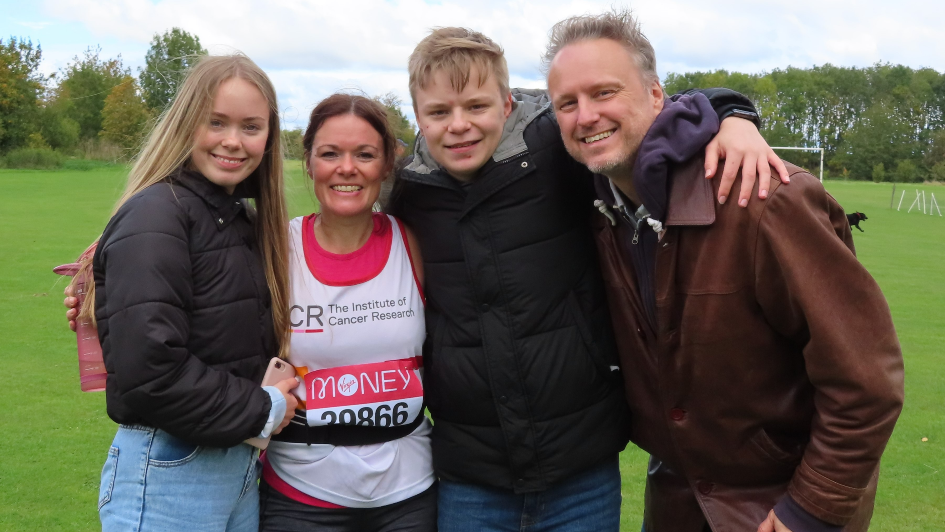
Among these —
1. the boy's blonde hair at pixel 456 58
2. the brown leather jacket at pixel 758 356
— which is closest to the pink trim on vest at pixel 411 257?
the boy's blonde hair at pixel 456 58

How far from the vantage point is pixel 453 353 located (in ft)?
9.03

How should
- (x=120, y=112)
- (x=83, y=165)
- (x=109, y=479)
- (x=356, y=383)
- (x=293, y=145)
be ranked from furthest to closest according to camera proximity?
(x=120, y=112)
(x=83, y=165)
(x=293, y=145)
(x=356, y=383)
(x=109, y=479)

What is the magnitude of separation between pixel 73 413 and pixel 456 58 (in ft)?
16.7

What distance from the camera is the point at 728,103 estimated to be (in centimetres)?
272

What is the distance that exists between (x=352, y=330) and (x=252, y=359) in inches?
13.6

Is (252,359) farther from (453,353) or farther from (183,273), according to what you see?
(453,353)

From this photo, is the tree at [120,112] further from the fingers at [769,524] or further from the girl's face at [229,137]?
the fingers at [769,524]

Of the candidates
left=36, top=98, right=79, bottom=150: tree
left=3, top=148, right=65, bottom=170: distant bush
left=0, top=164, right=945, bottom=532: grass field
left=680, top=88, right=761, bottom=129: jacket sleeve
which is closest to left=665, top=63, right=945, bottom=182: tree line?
left=36, top=98, right=79, bottom=150: tree

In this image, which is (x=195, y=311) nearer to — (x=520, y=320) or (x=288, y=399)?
(x=288, y=399)

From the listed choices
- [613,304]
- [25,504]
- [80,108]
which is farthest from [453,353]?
[80,108]

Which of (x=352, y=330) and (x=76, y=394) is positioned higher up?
(x=352, y=330)

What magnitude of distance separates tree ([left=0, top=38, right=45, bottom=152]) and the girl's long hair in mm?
49350

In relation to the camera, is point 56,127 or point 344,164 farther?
point 56,127

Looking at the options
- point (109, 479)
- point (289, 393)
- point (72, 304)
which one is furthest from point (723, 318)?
point (72, 304)
